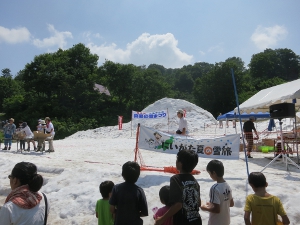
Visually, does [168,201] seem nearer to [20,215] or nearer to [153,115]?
[20,215]

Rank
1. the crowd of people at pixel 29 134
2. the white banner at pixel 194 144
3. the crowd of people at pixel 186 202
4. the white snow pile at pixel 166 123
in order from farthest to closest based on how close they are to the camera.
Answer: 1. the white snow pile at pixel 166 123
2. the crowd of people at pixel 29 134
3. the white banner at pixel 194 144
4. the crowd of people at pixel 186 202

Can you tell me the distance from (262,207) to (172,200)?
118 cm

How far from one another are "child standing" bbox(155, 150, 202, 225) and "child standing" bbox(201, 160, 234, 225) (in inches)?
13.9

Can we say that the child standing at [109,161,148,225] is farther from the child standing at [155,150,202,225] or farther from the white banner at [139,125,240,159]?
the white banner at [139,125,240,159]

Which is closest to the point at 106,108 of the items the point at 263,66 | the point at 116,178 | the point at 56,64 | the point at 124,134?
the point at 56,64

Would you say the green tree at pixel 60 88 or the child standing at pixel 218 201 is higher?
the green tree at pixel 60 88

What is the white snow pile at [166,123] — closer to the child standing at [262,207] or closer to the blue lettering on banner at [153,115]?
the blue lettering on banner at [153,115]

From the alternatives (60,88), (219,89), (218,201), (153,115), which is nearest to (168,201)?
(218,201)

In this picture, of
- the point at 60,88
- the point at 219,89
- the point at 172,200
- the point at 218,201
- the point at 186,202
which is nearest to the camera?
the point at 172,200

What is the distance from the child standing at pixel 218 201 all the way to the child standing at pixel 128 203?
78cm

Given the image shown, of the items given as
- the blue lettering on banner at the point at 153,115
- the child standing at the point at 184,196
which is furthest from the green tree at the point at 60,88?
the child standing at the point at 184,196

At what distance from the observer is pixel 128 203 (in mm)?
3299

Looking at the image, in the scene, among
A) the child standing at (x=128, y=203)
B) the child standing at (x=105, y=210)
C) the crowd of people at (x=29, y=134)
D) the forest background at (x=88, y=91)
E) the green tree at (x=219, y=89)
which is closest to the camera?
the child standing at (x=128, y=203)

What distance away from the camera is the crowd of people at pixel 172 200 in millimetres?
2684
